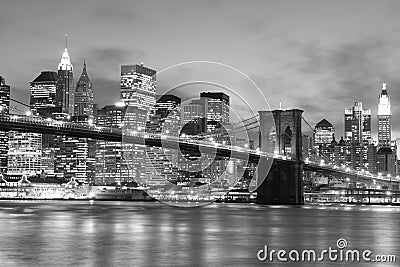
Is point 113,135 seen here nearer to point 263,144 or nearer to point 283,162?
point 283,162

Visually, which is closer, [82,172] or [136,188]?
[136,188]

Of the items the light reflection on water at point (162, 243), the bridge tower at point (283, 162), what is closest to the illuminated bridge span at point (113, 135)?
the bridge tower at point (283, 162)

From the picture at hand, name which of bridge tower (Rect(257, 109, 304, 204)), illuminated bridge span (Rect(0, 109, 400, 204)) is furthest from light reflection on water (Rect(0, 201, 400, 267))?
bridge tower (Rect(257, 109, 304, 204))

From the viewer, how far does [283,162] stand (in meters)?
73.8

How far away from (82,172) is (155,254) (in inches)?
6188

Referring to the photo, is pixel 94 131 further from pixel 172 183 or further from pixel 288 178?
pixel 172 183

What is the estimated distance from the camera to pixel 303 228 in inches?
1346

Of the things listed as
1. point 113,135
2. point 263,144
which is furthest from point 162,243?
point 263,144

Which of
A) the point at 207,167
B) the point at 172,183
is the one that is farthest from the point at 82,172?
the point at 207,167

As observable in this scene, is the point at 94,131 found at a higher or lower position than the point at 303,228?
higher

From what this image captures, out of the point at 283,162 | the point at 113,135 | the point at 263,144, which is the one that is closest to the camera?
the point at 113,135

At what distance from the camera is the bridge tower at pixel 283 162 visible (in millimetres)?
73938

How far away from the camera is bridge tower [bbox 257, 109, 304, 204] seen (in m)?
73.9

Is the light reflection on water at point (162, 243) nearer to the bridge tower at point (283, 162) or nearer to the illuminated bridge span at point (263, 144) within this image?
the illuminated bridge span at point (263, 144)
